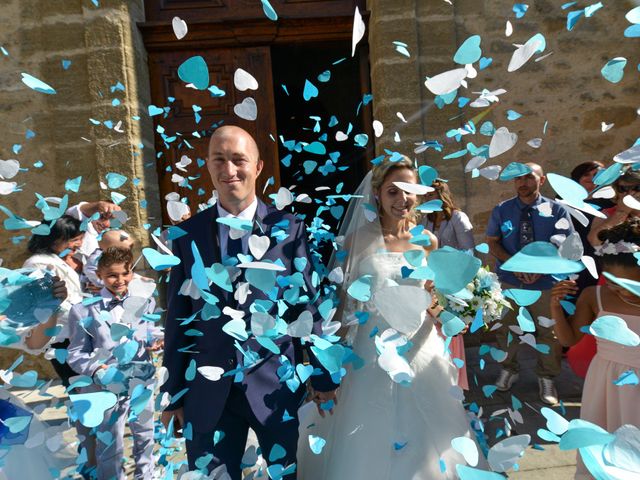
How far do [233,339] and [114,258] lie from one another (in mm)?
1132

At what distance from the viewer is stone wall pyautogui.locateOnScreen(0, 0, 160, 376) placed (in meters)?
4.96

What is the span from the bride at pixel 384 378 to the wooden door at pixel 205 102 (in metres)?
2.84

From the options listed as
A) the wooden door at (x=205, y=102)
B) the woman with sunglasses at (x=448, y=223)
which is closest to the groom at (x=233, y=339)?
the woman with sunglasses at (x=448, y=223)

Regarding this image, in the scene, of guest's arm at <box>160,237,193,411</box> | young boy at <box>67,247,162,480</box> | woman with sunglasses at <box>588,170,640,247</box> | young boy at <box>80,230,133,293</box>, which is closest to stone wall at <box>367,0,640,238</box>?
woman with sunglasses at <box>588,170,640,247</box>

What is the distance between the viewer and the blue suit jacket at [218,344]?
1989 millimetres

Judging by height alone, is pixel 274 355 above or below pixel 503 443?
above

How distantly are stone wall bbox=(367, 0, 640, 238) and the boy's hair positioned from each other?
3.08m

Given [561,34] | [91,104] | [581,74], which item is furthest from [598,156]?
[91,104]

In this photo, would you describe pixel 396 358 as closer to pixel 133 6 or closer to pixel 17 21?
pixel 133 6

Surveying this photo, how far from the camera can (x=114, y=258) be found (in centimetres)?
278

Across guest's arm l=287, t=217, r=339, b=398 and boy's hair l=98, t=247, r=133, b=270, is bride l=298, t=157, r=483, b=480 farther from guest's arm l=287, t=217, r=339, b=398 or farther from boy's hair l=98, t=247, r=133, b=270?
boy's hair l=98, t=247, r=133, b=270

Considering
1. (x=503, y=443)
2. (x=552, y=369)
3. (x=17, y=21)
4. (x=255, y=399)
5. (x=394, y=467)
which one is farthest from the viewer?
(x=17, y=21)

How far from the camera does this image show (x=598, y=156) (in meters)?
5.30

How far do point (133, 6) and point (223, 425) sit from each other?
457 cm
